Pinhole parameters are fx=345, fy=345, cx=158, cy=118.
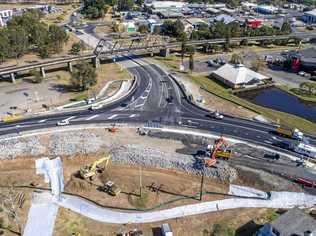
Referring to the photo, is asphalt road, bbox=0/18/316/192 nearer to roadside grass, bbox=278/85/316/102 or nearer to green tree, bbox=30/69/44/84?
green tree, bbox=30/69/44/84

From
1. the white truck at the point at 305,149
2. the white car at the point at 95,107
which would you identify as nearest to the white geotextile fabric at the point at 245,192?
the white truck at the point at 305,149

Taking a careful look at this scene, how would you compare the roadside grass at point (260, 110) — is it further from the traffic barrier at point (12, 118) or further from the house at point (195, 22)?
the house at point (195, 22)

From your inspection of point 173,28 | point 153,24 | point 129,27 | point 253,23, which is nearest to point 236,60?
point 173,28

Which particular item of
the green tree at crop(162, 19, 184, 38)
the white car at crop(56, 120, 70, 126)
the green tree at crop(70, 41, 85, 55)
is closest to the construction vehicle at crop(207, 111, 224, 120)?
the white car at crop(56, 120, 70, 126)

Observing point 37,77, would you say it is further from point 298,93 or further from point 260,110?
point 298,93

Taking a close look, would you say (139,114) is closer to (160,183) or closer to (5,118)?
(160,183)

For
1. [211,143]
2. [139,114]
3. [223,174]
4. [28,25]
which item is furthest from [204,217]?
[28,25]
